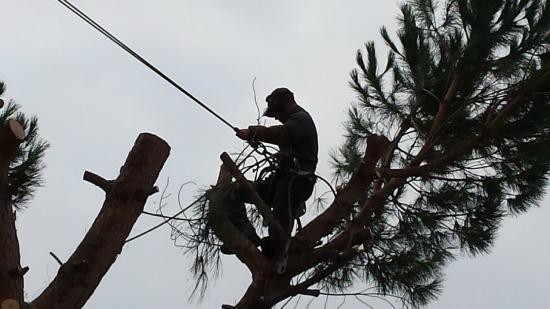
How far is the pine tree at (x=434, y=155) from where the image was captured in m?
4.47

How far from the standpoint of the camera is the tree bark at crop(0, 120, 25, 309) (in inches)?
136

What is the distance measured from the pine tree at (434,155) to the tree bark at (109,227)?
0.58 meters

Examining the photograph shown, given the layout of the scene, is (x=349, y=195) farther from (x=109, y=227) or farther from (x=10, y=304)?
(x=10, y=304)

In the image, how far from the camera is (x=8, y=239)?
3559 millimetres

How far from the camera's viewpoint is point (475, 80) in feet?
16.8

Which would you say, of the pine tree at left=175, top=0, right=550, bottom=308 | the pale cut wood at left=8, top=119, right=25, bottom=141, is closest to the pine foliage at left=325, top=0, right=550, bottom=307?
the pine tree at left=175, top=0, right=550, bottom=308

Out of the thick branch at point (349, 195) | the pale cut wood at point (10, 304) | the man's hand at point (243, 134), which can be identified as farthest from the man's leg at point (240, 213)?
the pale cut wood at point (10, 304)

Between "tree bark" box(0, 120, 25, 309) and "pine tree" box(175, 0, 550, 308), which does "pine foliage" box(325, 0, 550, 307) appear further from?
"tree bark" box(0, 120, 25, 309)

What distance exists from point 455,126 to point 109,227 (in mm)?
2326

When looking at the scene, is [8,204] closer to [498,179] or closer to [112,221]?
[112,221]

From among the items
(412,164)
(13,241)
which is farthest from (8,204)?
(412,164)

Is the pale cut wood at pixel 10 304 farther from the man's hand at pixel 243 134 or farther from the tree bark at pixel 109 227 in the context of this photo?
the man's hand at pixel 243 134

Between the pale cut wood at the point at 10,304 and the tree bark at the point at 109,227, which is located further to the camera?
the tree bark at the point at 109,227

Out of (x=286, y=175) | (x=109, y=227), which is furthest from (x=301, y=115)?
(x=109, y=227)
